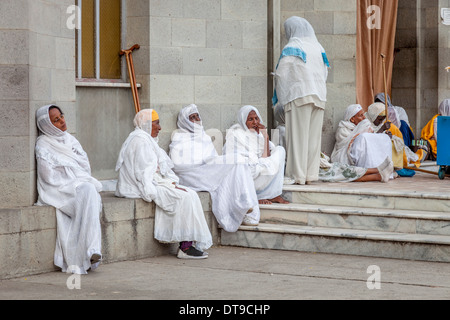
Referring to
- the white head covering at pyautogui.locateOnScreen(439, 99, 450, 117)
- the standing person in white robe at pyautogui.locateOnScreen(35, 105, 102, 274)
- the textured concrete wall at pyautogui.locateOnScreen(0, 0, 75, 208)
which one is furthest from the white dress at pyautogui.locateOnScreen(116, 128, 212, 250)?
the white head covering at pyautogui.locateOnScreen(439, 99, 450, 117)

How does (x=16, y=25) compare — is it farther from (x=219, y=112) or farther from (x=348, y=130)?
(x=348, y=130)

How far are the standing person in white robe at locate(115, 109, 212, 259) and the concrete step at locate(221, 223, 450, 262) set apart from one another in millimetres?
842

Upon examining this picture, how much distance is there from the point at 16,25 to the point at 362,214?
3998 millimetres

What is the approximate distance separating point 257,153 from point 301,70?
116 centimetres

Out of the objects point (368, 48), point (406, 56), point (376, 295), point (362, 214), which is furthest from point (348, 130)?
point (376, 295)

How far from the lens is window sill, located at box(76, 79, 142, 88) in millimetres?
10320

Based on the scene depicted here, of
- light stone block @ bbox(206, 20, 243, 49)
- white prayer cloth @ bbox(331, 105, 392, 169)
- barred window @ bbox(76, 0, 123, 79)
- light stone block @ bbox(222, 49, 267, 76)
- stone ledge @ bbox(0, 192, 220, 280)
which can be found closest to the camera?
stone ledge @ bbox(0, 192, 220, 280)

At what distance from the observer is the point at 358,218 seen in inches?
394

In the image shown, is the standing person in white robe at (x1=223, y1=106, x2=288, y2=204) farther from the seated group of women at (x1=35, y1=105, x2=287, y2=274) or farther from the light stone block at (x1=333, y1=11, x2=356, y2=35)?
the light stone block at (x1=333, y1=11, x2=356, y2=35)

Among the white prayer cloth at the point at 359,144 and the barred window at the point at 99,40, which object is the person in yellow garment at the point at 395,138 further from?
the barred window at the point at 99,40

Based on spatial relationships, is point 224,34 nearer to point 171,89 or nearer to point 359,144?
point 171,89

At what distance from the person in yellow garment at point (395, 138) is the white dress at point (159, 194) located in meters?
3.95

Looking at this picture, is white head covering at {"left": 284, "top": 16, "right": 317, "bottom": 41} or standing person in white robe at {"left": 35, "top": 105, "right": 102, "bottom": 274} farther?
white head covering at {"left": 284, "top": 16, "right": 317, "bottom": 41}

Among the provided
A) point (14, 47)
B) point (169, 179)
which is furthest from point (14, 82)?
point (169, 179)
